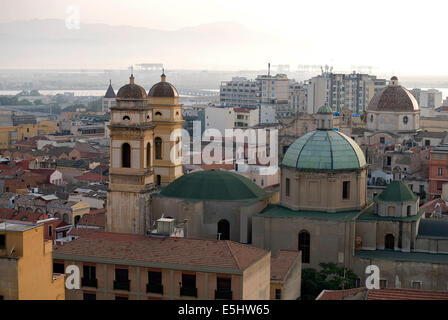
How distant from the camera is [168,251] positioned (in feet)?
83.0

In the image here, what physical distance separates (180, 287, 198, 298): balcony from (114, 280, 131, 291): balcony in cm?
188

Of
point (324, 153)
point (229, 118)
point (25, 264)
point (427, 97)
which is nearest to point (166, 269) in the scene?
point (25, 264)

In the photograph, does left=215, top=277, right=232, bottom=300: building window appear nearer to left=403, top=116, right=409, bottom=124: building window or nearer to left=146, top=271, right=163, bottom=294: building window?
left=146, top=271, right=163, bottom=294: building window

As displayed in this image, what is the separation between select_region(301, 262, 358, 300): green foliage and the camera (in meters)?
27.9

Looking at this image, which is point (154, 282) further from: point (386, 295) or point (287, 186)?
point (287, 186)

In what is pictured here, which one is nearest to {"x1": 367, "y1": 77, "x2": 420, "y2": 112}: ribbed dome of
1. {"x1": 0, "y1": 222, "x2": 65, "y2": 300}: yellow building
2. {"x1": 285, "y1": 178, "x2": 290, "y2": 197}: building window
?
{"x1": 285, "y1": 178, "x2": 290, "y2": 197}: building window

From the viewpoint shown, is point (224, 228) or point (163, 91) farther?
point (163, 91)

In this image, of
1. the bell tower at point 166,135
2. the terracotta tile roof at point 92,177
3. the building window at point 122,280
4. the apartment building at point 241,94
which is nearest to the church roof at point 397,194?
the bell tower at point 166,135

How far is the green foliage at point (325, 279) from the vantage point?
27870 mm

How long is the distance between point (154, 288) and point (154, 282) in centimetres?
18

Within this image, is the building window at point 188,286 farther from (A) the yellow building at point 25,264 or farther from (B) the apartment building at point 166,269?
(A) the yellow building at point 25,264

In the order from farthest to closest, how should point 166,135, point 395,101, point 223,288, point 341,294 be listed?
1. point 395,101
2. point 166,135
3. point 223,288
4. point 341,294
